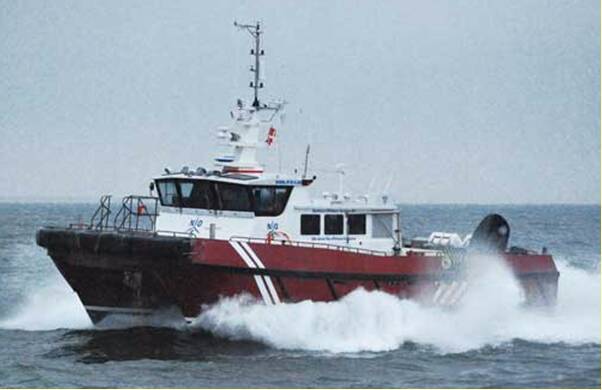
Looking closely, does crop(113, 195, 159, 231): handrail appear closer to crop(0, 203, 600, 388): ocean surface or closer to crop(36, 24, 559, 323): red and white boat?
crop(36, 24, 559, 323): red and white boat

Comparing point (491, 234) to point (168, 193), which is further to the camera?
point (491, 234)

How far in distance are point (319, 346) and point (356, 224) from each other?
324 cm

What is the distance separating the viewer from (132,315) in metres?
19.7

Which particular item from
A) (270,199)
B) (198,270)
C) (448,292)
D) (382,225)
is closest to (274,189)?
(270,199)

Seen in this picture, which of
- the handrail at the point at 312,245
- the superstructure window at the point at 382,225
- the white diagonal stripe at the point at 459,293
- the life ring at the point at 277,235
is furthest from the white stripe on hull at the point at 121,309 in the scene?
the white diagonal stripe at the point at 459,293

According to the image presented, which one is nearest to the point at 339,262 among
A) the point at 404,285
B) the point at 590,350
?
the point at 404,285

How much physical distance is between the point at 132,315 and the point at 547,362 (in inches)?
283

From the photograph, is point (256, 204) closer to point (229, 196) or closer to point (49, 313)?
point (229, 196)

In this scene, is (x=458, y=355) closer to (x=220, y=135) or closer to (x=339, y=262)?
(x=339, y=262)

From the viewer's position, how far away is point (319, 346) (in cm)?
1881

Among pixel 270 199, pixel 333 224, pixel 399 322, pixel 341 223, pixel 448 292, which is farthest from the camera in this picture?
pixel 448 292

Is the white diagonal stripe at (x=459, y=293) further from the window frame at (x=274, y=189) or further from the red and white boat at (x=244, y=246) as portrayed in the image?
the window frame at (x=274, y=189)

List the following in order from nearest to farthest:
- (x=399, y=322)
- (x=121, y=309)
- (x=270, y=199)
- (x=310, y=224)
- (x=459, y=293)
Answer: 1. (x=121, y=309)
2. (x=399, y=322)
3. (x=270, y=199)
4. (x=310, y=224)
5. (x=459, y=293)

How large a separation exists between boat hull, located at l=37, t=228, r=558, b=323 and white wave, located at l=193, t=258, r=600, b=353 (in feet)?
0.76
